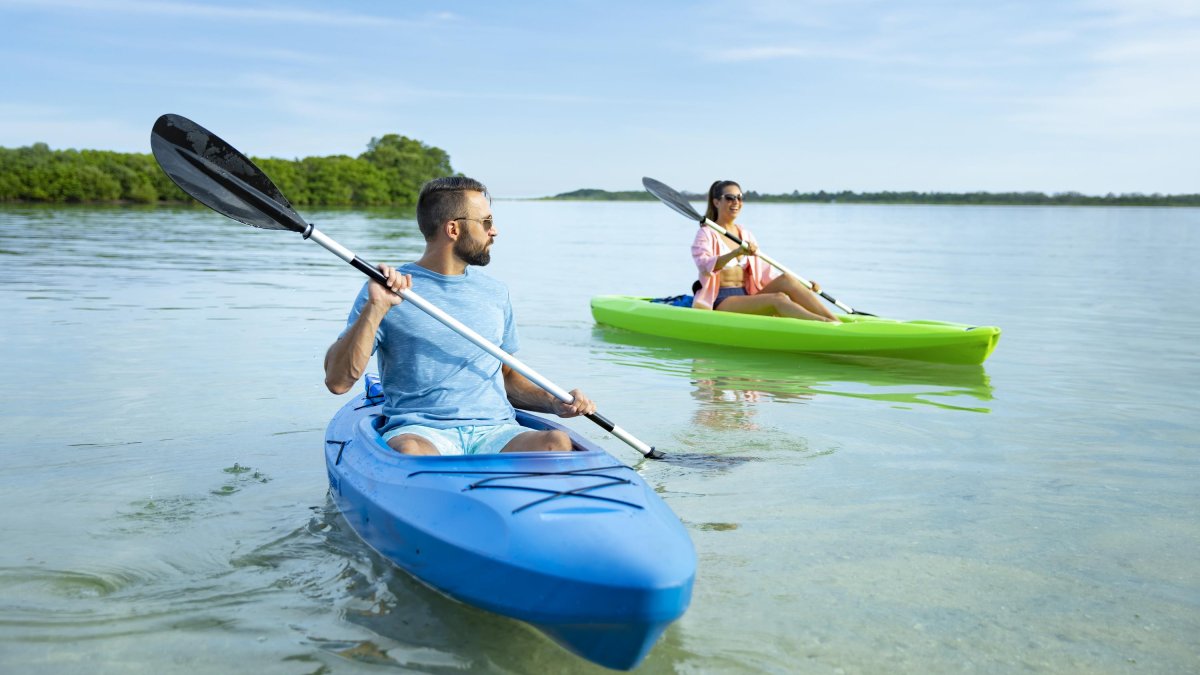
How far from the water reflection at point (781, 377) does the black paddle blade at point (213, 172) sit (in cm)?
321

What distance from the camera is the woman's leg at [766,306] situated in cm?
938

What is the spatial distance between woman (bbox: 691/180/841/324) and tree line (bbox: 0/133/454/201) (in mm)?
34719

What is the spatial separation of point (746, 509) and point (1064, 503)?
1577 mm

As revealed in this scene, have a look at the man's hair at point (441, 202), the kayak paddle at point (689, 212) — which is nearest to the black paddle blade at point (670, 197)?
the kayak paddle at point (689, 212)

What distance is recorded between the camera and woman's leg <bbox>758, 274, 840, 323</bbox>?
9.38m

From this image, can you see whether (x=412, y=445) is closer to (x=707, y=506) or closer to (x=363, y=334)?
(x=363, y=334)

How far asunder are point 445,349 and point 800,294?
20.1 ft

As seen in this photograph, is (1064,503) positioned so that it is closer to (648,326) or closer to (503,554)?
(503,554)

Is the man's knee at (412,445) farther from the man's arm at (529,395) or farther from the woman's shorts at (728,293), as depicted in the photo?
the woman's shorts at (728,293)

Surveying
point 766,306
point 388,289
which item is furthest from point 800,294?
point 388,289

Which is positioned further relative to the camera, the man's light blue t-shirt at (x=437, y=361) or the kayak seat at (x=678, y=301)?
the kayak seat at (x=678, y=301)

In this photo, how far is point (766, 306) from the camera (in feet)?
31.5

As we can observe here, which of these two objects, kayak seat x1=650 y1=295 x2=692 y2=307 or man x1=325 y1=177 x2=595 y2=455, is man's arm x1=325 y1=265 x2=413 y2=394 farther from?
kayak seat x1=650 y1=295 x2=692 y2=307

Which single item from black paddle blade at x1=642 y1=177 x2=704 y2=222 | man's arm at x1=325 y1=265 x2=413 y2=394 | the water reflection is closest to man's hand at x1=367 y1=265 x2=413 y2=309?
man's arm at x1=325 y1=265 x2=413 y2=394
